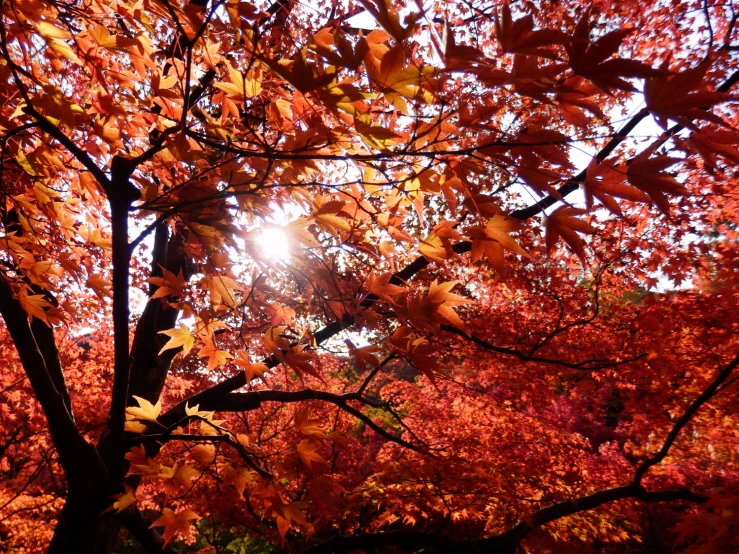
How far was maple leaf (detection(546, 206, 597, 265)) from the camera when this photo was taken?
3.13 ft

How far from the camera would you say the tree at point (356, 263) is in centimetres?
92

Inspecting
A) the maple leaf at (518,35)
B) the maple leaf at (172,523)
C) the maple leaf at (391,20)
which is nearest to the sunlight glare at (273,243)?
the maple leaf at (391,20)

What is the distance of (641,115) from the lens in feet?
11.9

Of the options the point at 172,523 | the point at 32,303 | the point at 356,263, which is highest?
the point at 356,263

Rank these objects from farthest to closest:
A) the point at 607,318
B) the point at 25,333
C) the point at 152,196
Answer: the point at 607,318 → the point at 25,333 → the point at 152,196

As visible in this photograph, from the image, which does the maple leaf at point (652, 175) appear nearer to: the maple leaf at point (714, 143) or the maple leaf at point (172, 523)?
the maple leaf at point (714, 143)

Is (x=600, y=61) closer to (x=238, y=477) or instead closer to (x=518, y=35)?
(x=518, y=35)

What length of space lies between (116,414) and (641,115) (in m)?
4.20

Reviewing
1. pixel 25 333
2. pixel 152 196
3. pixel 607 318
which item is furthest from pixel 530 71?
pixel 607 318

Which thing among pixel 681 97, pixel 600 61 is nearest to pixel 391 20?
pixel 600 61

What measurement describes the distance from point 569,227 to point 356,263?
496 centimetres

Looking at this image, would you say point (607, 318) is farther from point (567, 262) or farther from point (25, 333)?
point (25, 333)

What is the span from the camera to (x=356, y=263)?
5906mm

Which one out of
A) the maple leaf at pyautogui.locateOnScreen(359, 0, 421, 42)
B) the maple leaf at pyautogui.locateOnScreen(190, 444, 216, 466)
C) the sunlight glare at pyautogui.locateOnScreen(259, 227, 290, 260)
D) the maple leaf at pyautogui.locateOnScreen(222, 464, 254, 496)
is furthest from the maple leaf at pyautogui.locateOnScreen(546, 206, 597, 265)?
the maple leaf at pyautogui.locateOnScreen(190, 444, 216, 466)
